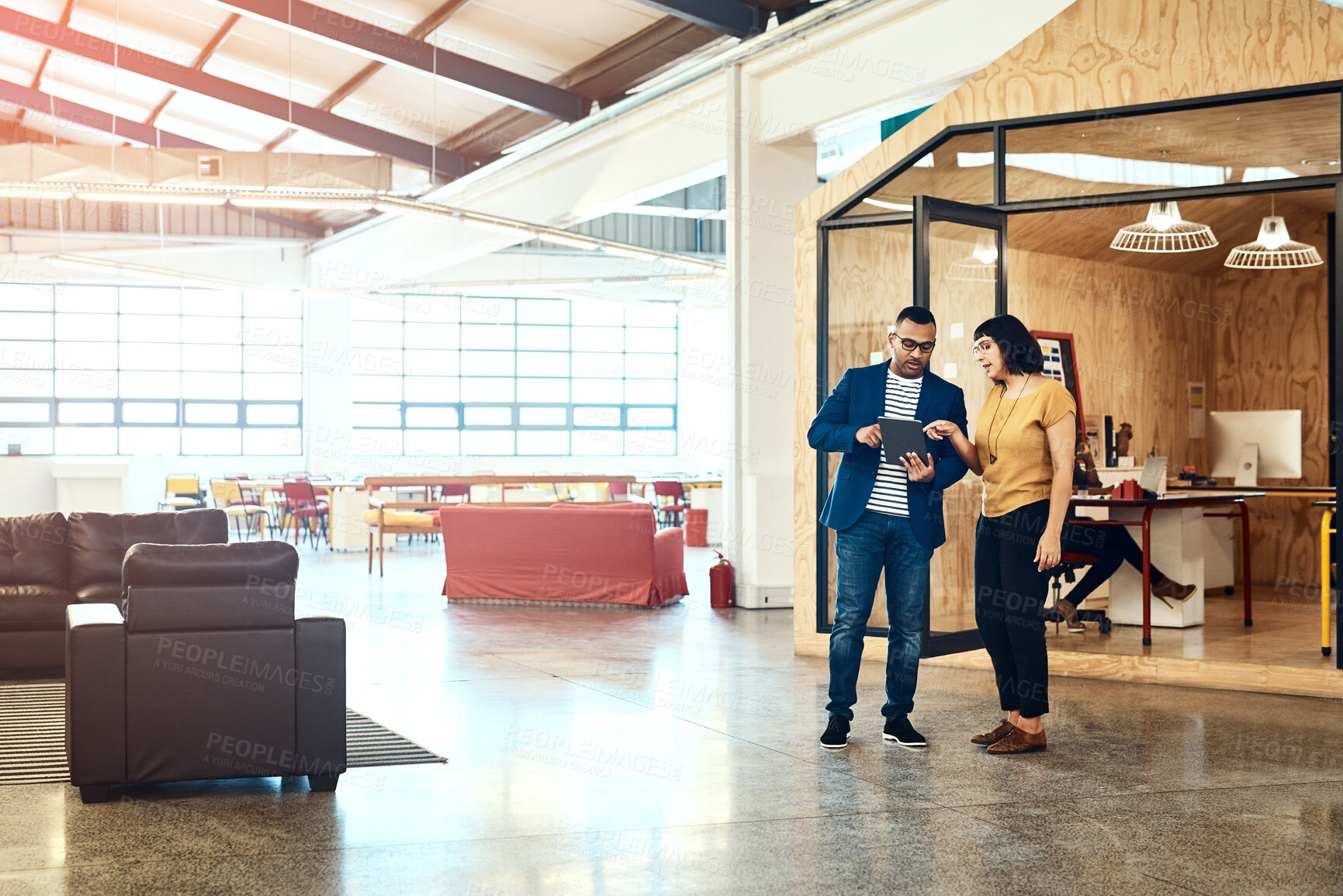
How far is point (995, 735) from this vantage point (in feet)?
15.9

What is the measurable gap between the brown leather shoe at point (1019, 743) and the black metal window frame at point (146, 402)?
60.0ft

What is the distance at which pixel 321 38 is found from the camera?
10.9m

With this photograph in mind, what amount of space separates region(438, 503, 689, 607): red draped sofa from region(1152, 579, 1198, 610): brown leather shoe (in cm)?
362

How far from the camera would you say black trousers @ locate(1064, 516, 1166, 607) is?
7.69m

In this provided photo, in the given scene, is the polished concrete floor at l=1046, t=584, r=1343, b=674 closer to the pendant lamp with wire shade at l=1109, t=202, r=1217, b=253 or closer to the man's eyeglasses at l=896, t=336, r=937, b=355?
the man's eyeglasses at l=896, t=336, r=937, b=355

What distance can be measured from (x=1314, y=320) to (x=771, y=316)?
459 cm

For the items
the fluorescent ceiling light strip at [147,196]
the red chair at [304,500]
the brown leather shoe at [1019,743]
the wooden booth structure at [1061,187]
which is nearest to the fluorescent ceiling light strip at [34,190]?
the fluorescent ceiling light strip at [147,196]

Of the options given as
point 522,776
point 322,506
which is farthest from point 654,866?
point 322,506

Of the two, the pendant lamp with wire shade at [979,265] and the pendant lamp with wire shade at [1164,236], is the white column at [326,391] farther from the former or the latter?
the pendant lamp with wire shade at [979,265]

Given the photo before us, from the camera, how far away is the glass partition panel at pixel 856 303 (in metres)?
6.95

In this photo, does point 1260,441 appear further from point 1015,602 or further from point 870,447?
point 870,447

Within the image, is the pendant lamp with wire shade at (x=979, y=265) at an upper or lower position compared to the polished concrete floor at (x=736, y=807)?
upper

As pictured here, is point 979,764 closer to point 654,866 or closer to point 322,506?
point 654,866

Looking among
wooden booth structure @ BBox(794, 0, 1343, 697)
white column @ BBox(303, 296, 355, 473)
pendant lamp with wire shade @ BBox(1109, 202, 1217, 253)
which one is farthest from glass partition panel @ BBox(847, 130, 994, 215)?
white column @ BBox(303, 296, 355, 473)
